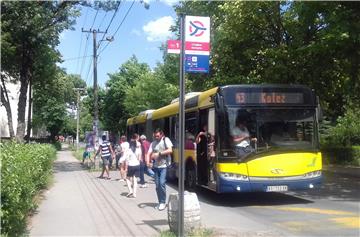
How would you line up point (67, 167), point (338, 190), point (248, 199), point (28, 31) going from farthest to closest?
point (67, 167)
point (28, 31)
point (338, 190)
point (248, 199)

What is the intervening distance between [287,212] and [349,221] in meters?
1.68

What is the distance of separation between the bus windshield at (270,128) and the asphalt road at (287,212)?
1443 mm

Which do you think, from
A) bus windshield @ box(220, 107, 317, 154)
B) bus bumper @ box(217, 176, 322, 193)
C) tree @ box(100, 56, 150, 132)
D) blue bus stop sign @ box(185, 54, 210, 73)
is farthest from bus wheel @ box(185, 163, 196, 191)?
tree @ box(100, 56, 150, 132)

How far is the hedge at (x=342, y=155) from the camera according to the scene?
2694 cm

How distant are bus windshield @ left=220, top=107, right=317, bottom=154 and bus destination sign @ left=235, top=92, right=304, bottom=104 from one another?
7.6 inches

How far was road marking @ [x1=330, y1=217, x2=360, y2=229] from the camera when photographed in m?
10.2

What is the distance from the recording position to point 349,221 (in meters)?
10.6

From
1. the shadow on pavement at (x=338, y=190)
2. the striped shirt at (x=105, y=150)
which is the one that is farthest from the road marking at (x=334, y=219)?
the striped shirt at (x=105, y=150)

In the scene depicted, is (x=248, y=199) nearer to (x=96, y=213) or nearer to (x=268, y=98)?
(x=268, y=98)

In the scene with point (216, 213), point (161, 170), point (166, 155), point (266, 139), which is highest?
point (266, 139)

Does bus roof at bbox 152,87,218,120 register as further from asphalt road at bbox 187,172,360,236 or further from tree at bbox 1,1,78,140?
tree at bbox 1,1,78,140

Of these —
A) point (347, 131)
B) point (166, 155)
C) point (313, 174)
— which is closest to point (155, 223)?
point (166, 155)

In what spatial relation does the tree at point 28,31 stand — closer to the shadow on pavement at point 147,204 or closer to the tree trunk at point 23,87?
the tree trunk at point 23,87

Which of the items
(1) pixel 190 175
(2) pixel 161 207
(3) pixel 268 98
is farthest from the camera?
(1) pixel 190 175
